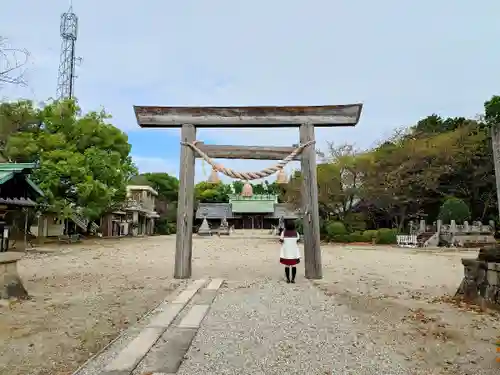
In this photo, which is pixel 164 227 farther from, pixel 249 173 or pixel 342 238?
pixel 249 173

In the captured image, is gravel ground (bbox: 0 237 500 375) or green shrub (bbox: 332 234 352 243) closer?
gravel ground (bbox: 0 237 500 375)

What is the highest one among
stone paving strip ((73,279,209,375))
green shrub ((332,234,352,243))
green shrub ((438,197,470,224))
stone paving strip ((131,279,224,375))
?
green shrub ((438,197,470,224))

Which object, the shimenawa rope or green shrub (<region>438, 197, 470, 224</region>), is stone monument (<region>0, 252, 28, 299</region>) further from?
green shrub (<region>438, 197, 470, 224</region>)

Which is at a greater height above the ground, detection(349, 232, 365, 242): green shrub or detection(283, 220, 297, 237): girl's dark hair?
detection(283, 220, 297, 237): girl's dark hair

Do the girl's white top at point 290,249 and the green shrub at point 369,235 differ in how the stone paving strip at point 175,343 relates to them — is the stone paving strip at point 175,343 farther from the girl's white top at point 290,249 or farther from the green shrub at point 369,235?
the green shrub at point 369,235

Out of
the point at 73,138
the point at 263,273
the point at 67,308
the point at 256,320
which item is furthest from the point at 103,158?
the point at 256,320

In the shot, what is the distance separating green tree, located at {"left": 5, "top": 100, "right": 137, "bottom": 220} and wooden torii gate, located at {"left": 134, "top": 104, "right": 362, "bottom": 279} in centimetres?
A: 1174

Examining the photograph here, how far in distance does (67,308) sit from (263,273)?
5284 mm

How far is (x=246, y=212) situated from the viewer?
164 feet

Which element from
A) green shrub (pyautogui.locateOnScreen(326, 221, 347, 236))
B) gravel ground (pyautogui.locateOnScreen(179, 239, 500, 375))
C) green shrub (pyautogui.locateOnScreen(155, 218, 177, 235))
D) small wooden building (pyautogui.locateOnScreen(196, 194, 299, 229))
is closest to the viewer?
gravel ground (pyautogui.locateOnScreen(179, 239, 500, 375))

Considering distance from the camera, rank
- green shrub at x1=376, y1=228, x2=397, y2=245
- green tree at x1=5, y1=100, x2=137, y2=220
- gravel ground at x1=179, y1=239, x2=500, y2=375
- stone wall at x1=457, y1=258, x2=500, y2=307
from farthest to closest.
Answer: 1. green shrub at x1=376, y1=228, x2=397, y2=245
2. green tree at x1=5, y1=100, x2=137, y2=220
3. stone wall at x1=457, y1=258, x2=500, y2=307
4. gravel ground at x1=179, y1=239, x2=500, y2=375

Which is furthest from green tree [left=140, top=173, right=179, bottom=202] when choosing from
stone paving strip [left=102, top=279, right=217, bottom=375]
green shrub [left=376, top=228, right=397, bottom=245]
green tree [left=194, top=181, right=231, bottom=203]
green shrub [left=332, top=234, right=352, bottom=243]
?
stone paving strip [left=102, top=279, right=217, bottom=375]

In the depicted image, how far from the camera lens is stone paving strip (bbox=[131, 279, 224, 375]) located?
129 inches

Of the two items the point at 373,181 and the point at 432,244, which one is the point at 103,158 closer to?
the point at 373,181
